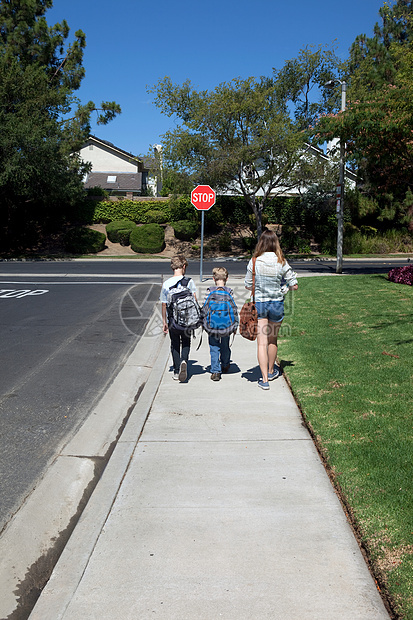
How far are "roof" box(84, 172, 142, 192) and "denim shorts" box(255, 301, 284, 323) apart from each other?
1964 inches

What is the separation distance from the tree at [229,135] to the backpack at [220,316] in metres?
22.2

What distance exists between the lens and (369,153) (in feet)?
61.5

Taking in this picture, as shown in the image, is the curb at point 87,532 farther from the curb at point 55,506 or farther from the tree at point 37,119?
the tree at point 37,119

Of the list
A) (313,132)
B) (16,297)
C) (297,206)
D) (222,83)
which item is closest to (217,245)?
(297,206)

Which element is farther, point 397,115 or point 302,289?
point 397,115

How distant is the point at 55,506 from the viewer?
3.97 metres

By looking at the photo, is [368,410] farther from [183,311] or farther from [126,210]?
[126,210]

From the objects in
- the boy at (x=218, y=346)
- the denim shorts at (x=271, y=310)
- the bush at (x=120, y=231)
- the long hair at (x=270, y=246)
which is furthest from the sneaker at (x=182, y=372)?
the bush at (x=120, y=231)

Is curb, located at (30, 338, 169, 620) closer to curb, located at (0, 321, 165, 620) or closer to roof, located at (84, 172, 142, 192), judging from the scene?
curb, located at (0, 321, 165, 620)

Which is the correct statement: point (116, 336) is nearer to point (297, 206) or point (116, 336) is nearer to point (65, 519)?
point (65, 519)

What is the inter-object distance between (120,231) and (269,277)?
98.1ft

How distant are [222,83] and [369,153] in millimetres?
11940

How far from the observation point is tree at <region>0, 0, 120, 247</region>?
29.2 metres

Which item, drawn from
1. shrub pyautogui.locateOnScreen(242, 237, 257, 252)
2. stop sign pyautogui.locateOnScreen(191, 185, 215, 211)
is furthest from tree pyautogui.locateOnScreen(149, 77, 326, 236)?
stop sign pyautogui.locateOnScreen(191, 185, 215, 211)
